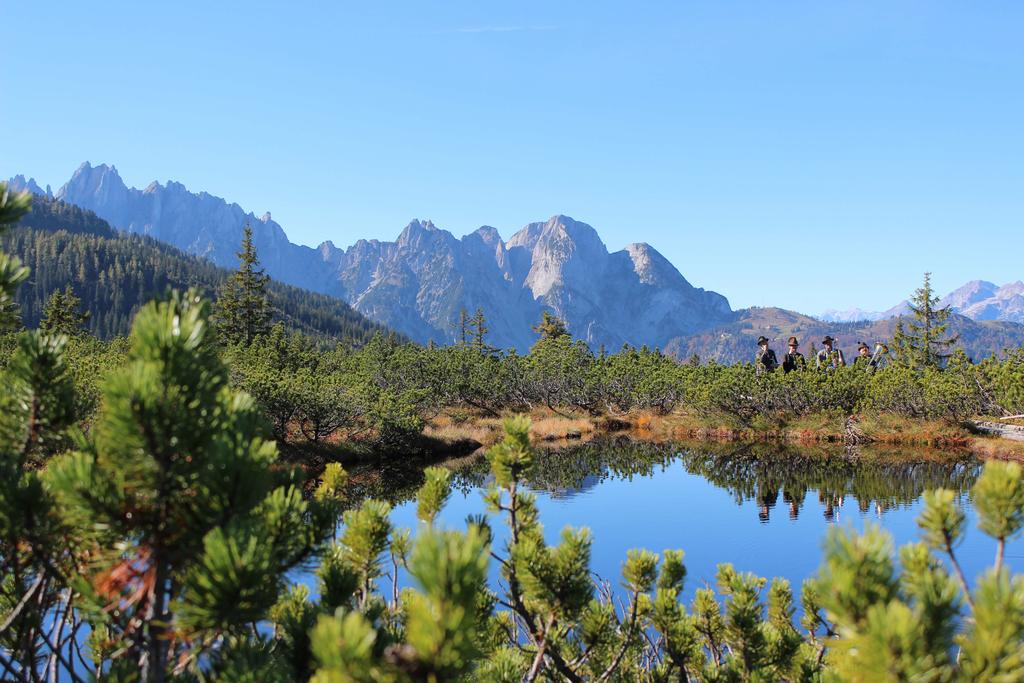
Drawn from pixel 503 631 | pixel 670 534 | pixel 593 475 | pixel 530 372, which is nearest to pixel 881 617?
pixel 503 631

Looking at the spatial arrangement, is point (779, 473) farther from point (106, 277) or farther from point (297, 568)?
point (106, 277)

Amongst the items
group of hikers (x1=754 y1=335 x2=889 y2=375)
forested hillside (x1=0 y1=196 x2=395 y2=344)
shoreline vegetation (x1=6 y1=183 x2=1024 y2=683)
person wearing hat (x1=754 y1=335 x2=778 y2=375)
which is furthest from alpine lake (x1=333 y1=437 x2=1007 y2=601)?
forested hillside (x1=0 y1=196 x2=395 y2=344)

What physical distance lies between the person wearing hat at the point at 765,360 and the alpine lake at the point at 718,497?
3658 mm

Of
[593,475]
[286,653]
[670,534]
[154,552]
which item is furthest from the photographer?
[593,475]

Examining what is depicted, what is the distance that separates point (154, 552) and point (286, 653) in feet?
1.64

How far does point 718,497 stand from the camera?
2086 centimetres

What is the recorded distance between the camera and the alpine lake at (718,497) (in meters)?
14.7

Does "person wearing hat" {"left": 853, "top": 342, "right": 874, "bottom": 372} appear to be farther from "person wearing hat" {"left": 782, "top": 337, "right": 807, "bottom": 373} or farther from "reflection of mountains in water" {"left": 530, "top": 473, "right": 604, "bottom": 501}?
"reflection of mountains in water" {"left": 530, "top": 473, "right": 604, "bottom": 501}

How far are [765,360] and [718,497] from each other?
1139 cm

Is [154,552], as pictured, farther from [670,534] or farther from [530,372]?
[530,372]

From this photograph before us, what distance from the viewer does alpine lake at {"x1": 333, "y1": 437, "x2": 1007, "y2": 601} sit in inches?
579

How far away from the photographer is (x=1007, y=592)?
4.29ft

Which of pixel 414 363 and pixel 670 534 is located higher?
pixel 414 363

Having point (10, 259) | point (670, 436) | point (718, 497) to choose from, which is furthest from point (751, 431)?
point (10, 259)
